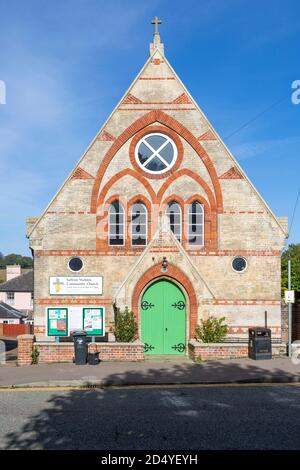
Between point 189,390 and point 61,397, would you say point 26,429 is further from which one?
point 189,390

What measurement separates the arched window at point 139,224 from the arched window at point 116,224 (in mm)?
477

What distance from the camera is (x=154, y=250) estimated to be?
66.6 feet

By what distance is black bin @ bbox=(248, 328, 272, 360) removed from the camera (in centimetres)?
1850

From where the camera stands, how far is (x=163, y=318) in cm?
2067

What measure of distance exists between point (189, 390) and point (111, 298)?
8211 millimetres

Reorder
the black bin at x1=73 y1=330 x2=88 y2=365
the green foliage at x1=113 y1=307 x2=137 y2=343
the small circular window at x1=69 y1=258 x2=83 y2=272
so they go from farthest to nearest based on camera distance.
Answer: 1. the small circular window at x1=69 y1=258 x2=83 y2=272
2. the green foliage at x1=113 y1=307 x2=137 y2=343
3. the black bin at x1=73 y1=330 x2=88 y2=365

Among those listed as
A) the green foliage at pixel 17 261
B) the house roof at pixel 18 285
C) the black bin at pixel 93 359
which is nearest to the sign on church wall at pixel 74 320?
the black bin at pixel 93 359

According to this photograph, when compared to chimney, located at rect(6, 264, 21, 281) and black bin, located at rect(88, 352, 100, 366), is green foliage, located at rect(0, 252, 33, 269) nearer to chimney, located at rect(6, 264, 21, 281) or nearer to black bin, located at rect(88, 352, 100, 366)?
chimney, located at rect(6, 264, 21, 281)

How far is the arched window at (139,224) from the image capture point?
22.1m

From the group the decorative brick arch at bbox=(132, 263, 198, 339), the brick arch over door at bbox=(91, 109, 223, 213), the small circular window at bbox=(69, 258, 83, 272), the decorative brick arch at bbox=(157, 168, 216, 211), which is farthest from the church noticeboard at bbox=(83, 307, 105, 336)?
the decorative brick arch at bbox=(157, 168, 216, 211)

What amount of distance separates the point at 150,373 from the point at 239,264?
752 centimetres

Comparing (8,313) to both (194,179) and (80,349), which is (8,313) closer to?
→ (194,179)

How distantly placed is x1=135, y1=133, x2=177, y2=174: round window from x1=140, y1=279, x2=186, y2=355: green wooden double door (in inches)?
202

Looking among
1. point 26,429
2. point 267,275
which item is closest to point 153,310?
point 267,275
